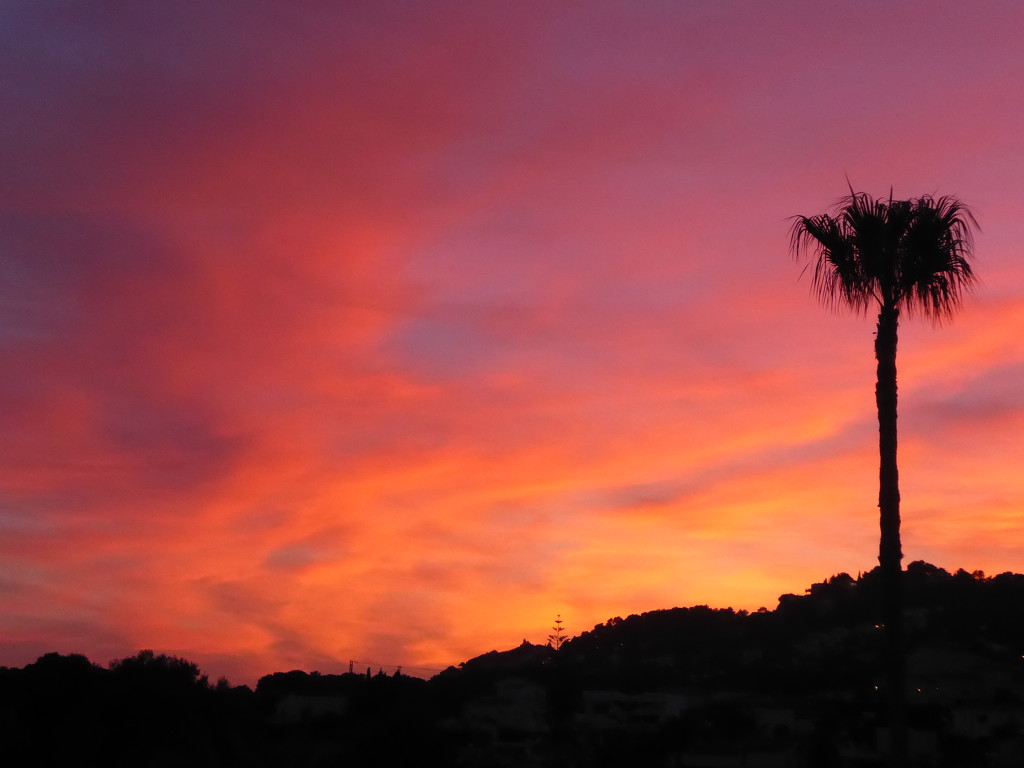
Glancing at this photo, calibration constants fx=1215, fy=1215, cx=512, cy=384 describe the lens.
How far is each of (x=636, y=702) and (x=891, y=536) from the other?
51.1m

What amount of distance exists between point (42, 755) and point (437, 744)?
17.9m

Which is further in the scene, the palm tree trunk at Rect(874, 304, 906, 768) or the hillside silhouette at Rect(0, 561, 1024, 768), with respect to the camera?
the hillside silhouette at Rect(0, 561, 1024, 768)

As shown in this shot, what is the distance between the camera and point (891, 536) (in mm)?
19172

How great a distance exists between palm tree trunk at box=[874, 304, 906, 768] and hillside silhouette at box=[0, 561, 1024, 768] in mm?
26444

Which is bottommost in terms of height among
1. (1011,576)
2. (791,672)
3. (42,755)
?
(42,755)

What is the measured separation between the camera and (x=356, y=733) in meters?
56.1

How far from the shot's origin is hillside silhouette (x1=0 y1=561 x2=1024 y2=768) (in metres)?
42.6

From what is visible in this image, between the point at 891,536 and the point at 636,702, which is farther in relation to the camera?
the point at 636,702

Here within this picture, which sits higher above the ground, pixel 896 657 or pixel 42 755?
pixel 896 657

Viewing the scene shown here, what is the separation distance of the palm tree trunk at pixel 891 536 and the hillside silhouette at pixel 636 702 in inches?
1041

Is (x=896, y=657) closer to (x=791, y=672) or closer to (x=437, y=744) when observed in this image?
(x=437, y=744)

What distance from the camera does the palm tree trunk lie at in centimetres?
1845

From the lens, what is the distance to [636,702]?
2672 inches

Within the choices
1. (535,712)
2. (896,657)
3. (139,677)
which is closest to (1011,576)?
(535,712)
